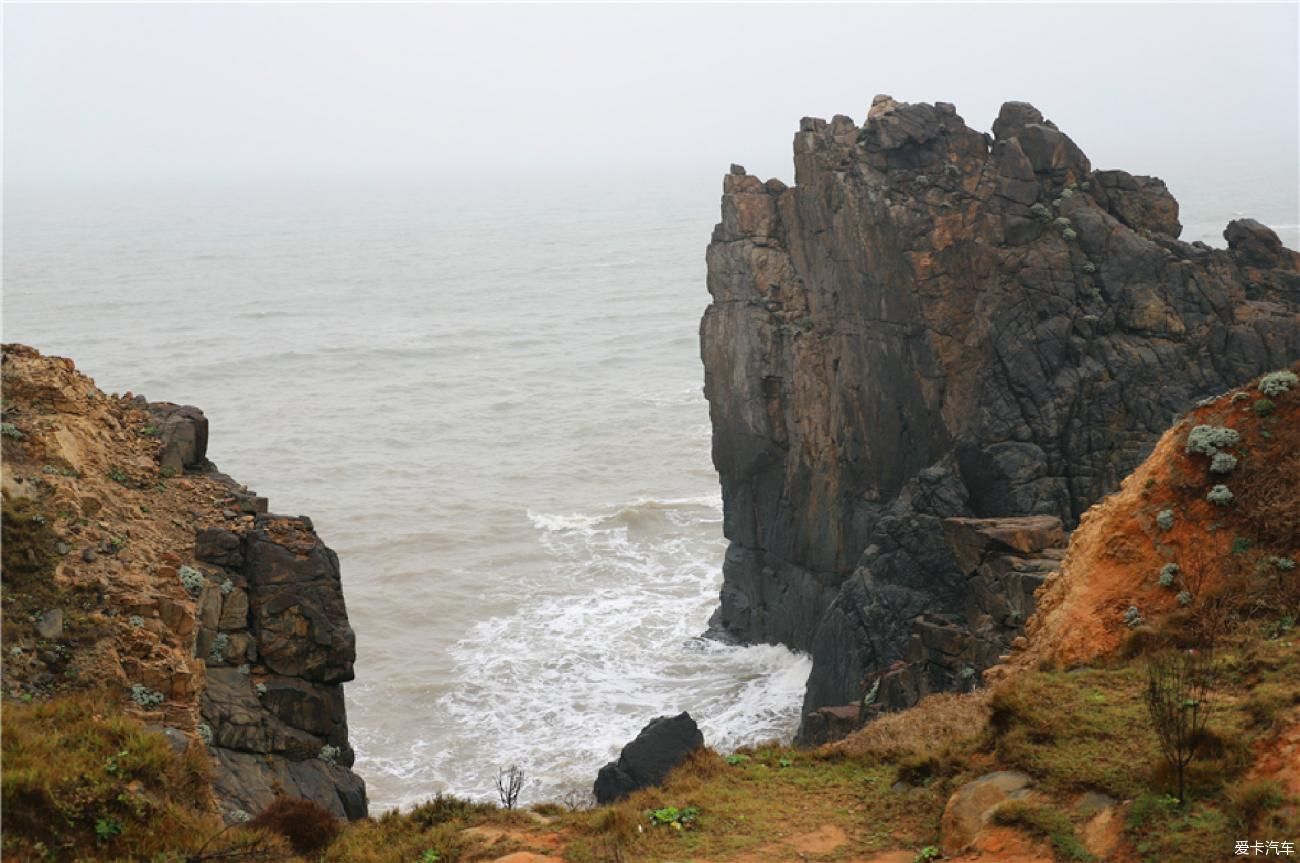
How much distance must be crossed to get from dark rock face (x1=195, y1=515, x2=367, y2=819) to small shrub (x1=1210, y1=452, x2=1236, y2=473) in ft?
46.7

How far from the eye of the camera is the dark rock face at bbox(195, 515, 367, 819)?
21.0m

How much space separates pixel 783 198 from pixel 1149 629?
26611 millimetres

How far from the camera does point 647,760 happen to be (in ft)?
94.1

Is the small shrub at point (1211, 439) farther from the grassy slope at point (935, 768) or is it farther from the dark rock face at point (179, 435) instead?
the dark rock face at point (179, 435)

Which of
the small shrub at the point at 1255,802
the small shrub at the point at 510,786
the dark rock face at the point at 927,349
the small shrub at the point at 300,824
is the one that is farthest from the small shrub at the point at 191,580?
the dark rock face at the point at 927,349

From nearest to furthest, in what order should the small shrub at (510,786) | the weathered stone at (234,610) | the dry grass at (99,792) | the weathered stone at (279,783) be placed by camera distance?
the dry grass at (99,792) < the weathered stone at (279,783) < the small shrub at (510,786) < the weathered stone at (234,610)

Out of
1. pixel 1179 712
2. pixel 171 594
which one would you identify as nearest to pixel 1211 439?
pixel 1179 712

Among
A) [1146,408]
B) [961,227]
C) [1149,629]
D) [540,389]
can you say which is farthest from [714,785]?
[540,389]

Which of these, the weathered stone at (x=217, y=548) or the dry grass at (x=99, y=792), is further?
the weathered stone at (x=217, y=548)

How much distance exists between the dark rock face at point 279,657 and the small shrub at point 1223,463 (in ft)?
46.7

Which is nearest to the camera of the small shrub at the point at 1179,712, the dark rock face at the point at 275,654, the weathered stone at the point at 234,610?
the small shrub at the point at 1179,712

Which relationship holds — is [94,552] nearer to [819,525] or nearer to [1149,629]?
[1149,629]

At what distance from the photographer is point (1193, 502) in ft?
69.8

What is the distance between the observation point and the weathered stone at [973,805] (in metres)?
16.5
